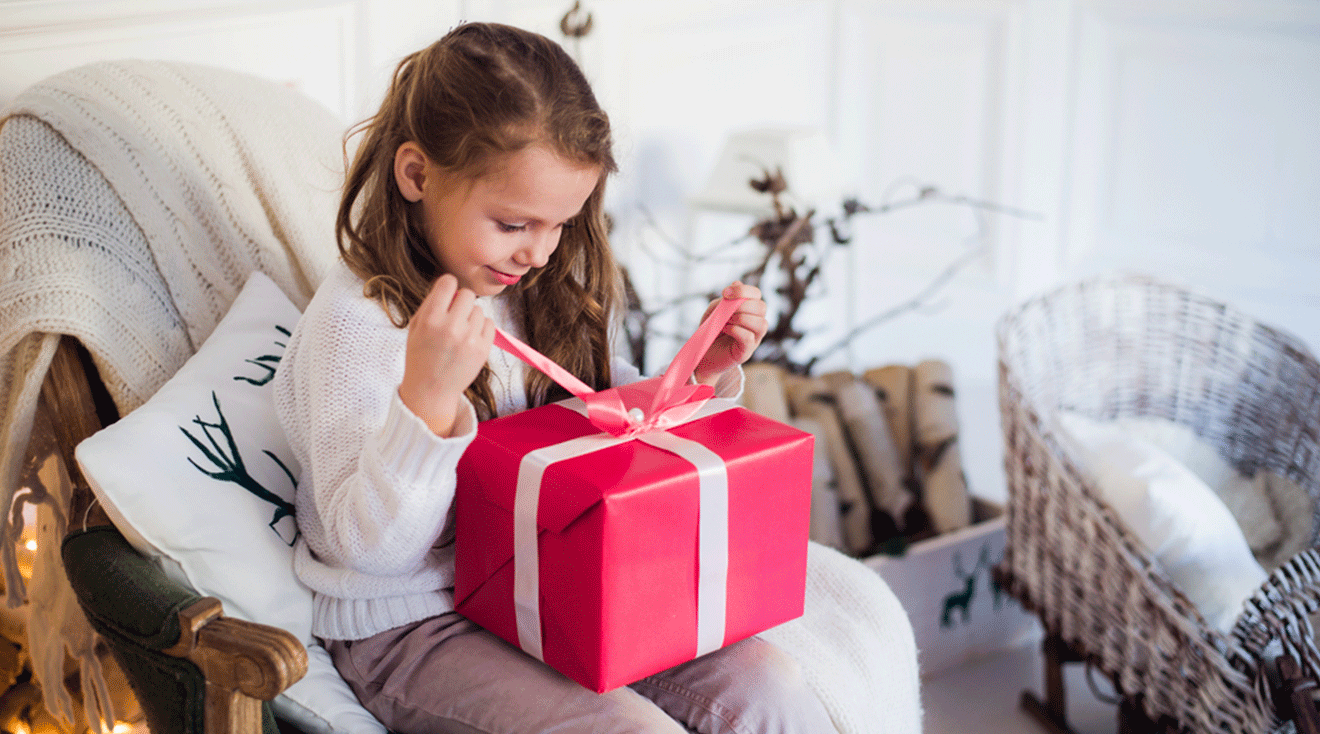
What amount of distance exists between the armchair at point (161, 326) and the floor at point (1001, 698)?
736 mm

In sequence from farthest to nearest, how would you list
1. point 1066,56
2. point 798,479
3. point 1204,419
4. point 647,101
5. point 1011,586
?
point 1066,56
point 647,101
point 1204,419
point 1011,586
point 798,479

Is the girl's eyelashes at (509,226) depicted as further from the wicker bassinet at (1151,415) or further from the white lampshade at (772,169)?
the white lampshade at (772,169)

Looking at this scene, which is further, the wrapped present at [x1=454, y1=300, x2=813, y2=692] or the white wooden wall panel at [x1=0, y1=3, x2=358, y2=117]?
the white wooden wall panel at [x1=0, y1=3, x2=358, y2=117]

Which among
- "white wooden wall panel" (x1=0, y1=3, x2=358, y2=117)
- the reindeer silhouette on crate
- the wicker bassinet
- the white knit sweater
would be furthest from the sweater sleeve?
the reindeer silhouette on crate

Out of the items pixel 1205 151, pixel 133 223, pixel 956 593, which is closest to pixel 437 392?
pixel 133 223

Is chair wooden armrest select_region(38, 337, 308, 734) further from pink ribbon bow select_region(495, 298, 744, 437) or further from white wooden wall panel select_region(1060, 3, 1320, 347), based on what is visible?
white wooden wall panel select_region(1060, 3, 1320, 347)

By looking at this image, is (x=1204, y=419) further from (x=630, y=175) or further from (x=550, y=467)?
(x=550, y=467)

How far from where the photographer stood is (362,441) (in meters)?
0.91

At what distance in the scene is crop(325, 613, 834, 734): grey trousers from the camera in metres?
0.86

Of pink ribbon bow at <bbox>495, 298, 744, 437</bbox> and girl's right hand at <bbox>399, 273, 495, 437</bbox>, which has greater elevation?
girl's right hand at <bbox>399, 273, 495, 437</bbox>

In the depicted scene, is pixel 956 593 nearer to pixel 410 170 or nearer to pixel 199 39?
pixel 410 170

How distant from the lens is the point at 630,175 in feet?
7.48

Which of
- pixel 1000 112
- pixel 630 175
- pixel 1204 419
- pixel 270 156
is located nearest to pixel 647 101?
pixel 630 175

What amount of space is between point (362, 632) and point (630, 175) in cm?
150
